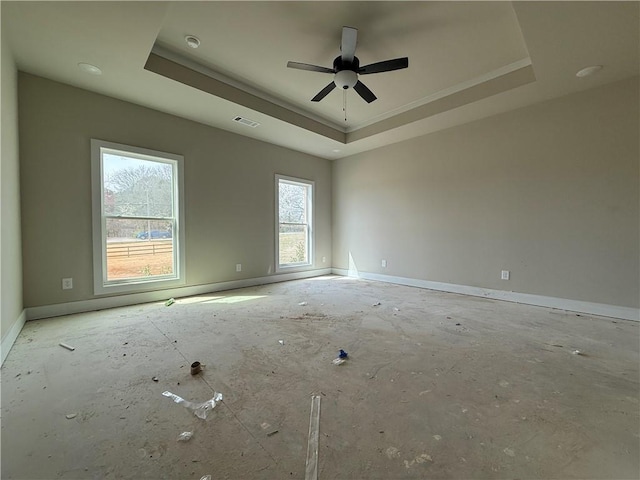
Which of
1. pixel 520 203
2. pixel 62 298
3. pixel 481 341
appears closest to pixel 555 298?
pixel 520 203

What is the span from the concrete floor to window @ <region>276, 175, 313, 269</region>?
2.65 meters

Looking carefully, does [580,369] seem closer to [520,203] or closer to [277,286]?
[520,203]

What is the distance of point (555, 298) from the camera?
3.56m

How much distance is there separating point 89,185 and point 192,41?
2.13 metres

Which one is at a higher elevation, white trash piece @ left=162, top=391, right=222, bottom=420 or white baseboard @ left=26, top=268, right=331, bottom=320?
white baseboard @ left=26, top=268, right=331, bottom=320

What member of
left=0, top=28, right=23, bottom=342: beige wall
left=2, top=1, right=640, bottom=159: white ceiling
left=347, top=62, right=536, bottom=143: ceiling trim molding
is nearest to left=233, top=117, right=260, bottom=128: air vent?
left=2, top=1, right=640, bottom=159: white ceiling

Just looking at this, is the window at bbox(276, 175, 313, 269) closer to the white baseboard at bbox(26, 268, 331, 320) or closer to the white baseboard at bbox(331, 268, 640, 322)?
the white baseboard at bbox(26, 268, 331, 320)

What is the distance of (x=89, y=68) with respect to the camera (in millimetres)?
2840

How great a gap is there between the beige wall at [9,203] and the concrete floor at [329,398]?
1.19 feet

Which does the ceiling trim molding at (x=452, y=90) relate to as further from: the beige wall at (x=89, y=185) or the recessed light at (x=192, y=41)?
the recessed light at (x=192, y=41)

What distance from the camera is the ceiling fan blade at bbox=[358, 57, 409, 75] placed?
8.27ft

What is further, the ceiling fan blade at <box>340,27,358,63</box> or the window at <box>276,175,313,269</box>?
the window at <box>276,175,313,269</box>

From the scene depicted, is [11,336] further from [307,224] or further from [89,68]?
[307,224]

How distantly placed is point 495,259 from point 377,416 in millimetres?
3552
